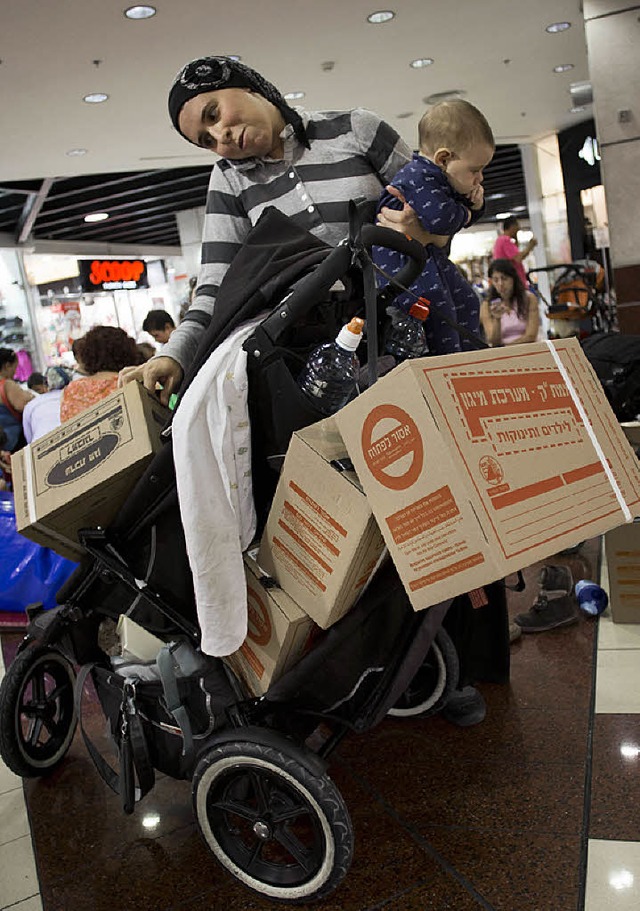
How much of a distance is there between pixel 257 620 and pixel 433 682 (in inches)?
29.7

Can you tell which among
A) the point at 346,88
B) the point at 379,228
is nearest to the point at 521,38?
the point at 346,88

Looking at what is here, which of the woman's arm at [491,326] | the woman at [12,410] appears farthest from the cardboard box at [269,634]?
the woman's arm at [491,326]

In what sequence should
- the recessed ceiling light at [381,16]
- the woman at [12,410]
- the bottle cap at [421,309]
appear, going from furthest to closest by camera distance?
1. the recessed ceiling light at [381,16]
2. the woman at [12,410]
3. the bottle cap at [421,309]

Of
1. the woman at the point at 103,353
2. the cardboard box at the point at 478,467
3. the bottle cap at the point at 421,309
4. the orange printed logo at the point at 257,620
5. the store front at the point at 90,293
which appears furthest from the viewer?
the store front at the point at 90,293

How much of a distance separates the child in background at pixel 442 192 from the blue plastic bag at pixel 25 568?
2.08m

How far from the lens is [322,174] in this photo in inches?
69.6

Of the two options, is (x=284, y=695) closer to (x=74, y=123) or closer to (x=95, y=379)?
(x=95, y=379)

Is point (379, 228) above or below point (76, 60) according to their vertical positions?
below

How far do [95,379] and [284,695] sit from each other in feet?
6.79

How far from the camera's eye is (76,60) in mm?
5555

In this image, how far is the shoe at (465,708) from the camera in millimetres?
A: 2105

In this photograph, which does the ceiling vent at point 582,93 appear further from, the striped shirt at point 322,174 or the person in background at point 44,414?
the striped shirt at point 322,174

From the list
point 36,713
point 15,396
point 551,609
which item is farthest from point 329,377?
point 15,396

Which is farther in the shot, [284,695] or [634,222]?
[634,222]
